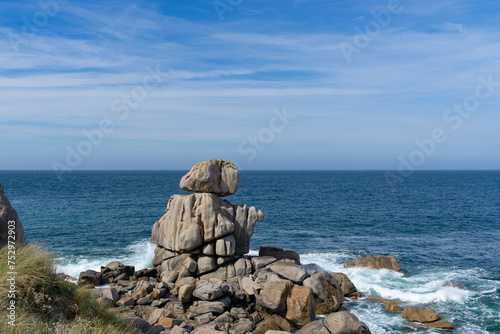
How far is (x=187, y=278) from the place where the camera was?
945 inches

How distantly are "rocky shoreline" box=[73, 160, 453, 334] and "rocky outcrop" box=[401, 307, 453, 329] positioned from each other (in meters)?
0.05

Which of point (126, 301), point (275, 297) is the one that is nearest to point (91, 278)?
point (126, 301)

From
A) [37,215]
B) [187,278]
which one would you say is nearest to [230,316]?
[187,278]

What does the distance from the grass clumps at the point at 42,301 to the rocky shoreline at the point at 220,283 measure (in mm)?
4486

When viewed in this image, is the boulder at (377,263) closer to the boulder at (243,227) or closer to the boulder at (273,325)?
the boulder at (243,227)

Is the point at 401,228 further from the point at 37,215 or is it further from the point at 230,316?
the point at 37,215

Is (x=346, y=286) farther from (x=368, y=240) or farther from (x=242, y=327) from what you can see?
(x=368, y=240)

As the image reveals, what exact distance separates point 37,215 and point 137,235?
75.4 ft

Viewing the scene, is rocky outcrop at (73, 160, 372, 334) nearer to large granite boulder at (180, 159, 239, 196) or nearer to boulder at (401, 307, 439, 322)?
large granite boulder at (180, 159, 239, 196)

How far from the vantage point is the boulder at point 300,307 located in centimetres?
1989

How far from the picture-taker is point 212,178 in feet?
90.5

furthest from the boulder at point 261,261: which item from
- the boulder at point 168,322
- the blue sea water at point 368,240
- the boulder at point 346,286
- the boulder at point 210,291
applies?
the boulder at point 168,322

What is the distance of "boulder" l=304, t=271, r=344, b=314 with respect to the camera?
21938 millimetres

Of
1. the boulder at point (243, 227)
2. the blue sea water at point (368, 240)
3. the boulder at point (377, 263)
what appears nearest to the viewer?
the blue sea water at point (368, 240)
